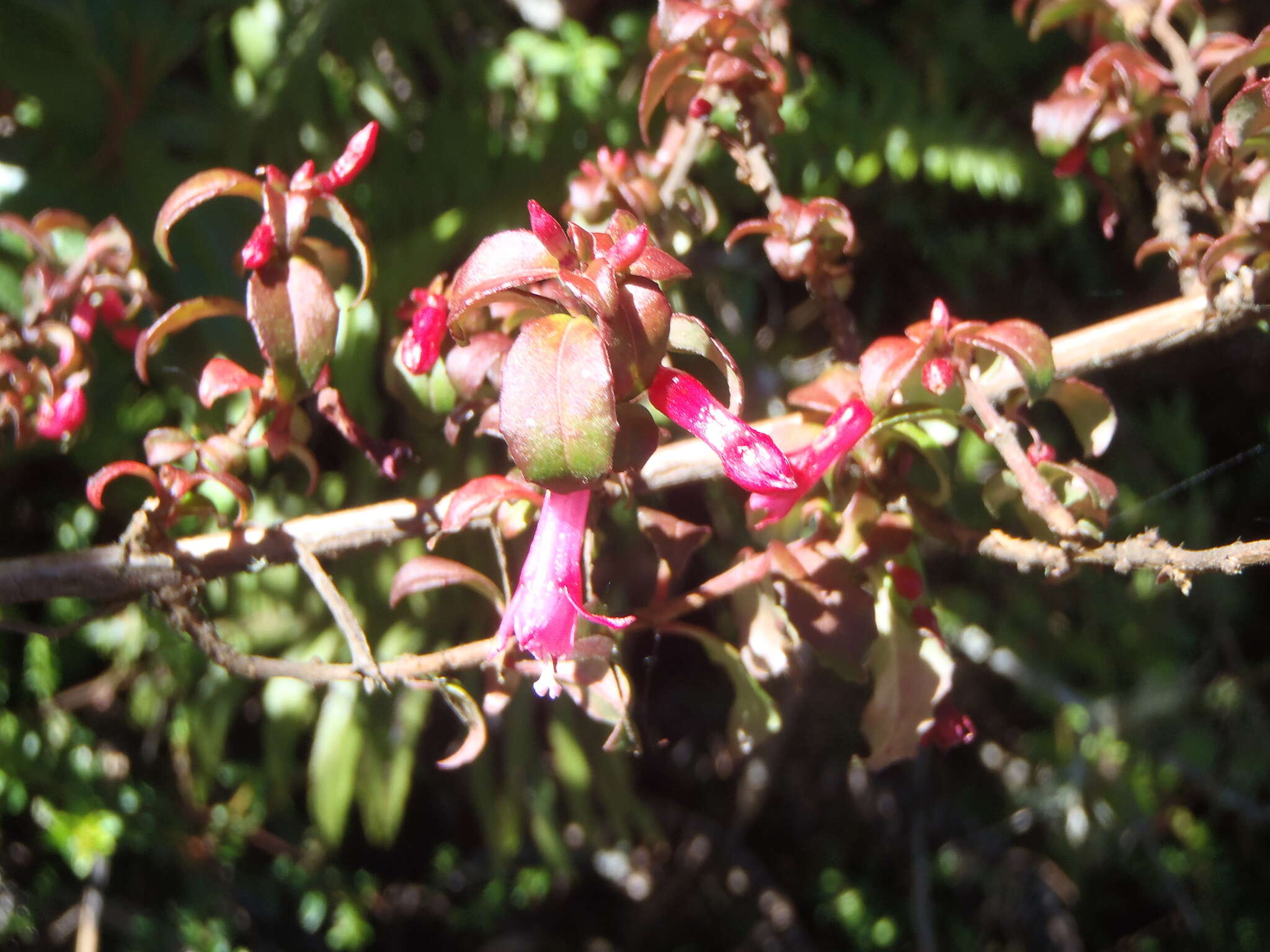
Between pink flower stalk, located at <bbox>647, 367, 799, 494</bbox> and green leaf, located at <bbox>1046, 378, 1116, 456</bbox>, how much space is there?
0.30 m

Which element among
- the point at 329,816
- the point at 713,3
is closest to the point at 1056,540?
the point at 713,3

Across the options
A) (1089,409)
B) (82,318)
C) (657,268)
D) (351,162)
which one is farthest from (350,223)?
(1089,409)

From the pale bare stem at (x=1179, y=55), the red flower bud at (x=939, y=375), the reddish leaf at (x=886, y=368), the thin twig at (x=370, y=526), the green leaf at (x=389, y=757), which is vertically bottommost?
the green leaf at (x=389, y=757)

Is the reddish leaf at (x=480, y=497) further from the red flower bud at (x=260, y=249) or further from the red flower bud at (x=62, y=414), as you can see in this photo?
the red flower bud at (x=62, y=414)

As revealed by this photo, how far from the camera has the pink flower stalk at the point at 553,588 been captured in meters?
0.55

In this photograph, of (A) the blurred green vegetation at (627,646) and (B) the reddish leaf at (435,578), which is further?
(A) the blurred green vegetation at (627,646)

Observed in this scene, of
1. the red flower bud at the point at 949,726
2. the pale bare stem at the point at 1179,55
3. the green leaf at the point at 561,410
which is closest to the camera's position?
the green leaf at the point at 561,410

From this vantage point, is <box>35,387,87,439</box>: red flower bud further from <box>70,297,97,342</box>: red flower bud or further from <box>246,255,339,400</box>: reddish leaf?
<box>246,255,339,400</box>: reddish leaf

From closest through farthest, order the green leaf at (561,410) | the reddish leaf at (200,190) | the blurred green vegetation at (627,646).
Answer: the green leaf at (561,410)
the reddish leaf at (200,190)
the blurred green vegetation at (627,646)

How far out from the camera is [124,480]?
3.87ft

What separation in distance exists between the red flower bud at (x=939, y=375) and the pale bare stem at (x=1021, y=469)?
0.7 inches

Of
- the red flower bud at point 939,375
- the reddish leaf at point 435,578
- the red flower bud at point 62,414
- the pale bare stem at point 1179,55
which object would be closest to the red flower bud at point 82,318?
the red flower bud at point 62,414

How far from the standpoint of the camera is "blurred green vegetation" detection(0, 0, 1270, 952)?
1.13m

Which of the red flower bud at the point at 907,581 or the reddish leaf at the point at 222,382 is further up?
the reddish leaf at the point at 222,382
